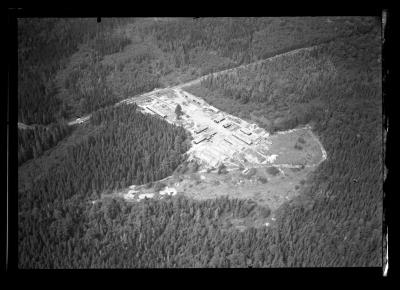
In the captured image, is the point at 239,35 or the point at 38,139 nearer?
the point at 38,139

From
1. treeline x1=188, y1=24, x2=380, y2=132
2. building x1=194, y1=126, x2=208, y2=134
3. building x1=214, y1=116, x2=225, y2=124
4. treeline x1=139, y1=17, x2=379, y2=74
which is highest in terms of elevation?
treeline x1=139, y1=17, x2=379, y2=74

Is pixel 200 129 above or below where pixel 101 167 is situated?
above

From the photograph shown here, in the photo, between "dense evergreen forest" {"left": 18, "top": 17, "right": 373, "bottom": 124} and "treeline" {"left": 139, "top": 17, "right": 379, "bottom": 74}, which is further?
"treeline" {"left": 139, "top": 17, "right": 379, "bottom": 74}

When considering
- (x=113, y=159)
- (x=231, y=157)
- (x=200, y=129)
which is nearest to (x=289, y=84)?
(x=231, y=157)

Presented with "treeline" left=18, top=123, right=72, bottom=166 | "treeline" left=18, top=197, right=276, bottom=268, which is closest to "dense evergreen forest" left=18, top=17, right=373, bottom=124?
"treeline" left=18, top=123, right=72, bottom=166

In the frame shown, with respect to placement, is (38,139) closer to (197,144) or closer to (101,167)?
(101,167)

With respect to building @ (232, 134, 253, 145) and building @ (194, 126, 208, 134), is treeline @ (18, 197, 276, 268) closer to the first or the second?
building @ (232, 134, 253, 145)
